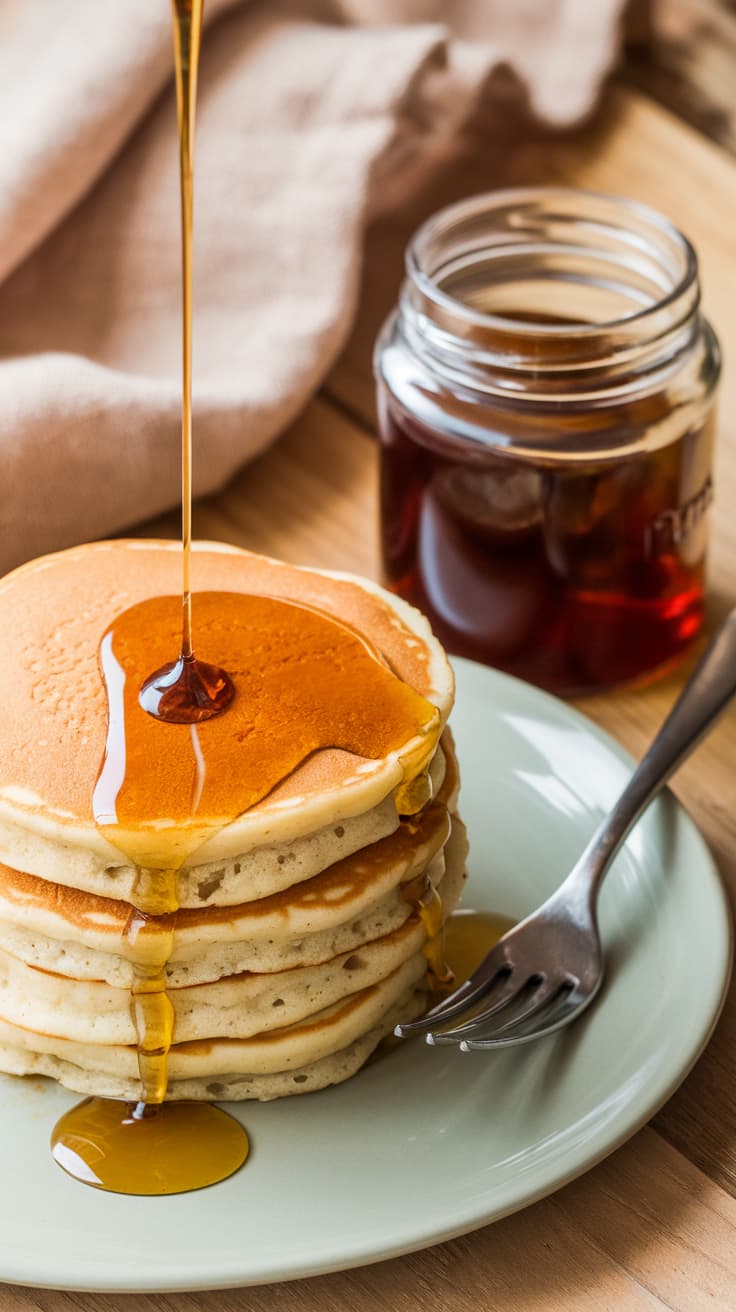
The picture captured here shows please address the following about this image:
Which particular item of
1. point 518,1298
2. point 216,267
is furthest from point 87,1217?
point 216,267

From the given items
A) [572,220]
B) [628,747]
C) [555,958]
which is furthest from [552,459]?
[555,958]

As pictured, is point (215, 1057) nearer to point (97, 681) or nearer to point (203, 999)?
point (203, 999)

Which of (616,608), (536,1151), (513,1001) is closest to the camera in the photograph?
(536,1151)

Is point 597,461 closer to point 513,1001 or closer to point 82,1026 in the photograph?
point 513,1001

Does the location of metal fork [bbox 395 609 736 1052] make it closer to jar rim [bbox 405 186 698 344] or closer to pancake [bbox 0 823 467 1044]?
pancake [bbox 0 823 467 1044]

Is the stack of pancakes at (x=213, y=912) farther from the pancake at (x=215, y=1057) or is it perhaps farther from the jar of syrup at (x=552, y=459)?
the jar of syrup at (x=552, y=459)
